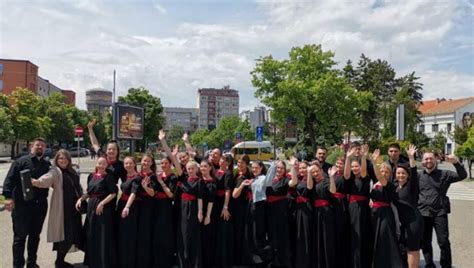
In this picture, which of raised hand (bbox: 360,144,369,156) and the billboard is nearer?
raised hand (bbox: 360,144,369,156)

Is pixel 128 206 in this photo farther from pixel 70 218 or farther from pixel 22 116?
pixel 22 116

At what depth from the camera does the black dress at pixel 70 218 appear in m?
7.09

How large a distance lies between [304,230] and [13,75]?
301 feet

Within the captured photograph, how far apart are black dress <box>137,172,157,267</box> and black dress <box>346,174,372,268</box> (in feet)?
9.78

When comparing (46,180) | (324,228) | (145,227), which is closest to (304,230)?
(324,228)

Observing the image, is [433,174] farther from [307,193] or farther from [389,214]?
[307,193]

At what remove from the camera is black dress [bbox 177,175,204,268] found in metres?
6.99

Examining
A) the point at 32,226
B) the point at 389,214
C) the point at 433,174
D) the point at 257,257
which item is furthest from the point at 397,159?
the point at 32,226

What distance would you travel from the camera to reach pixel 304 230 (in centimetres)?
701

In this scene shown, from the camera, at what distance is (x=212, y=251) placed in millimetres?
7379

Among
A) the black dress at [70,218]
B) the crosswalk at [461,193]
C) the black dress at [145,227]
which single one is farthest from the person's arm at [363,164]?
the crosswalk at [461,193]

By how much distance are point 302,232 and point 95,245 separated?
3111 millimetres

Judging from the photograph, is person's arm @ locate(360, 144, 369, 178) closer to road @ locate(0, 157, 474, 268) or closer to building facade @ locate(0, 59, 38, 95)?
road @ locate(0, 157, 474, 268)

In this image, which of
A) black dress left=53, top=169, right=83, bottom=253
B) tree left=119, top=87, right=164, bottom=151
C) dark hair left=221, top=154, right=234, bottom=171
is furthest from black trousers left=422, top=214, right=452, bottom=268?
tree left=119, top=87, right=164, bottom=151
